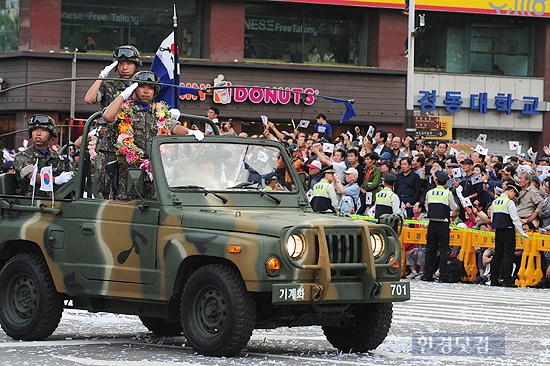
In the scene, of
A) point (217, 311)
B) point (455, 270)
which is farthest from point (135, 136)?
point (455, 270)

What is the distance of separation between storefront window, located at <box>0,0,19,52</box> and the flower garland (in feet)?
80.3

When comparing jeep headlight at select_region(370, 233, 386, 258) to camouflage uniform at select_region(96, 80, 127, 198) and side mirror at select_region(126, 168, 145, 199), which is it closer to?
side mirror at select_region(126, 168, 145, 199)

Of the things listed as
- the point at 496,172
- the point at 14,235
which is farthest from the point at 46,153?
the point at 496,172

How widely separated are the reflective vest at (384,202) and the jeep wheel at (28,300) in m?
10.5

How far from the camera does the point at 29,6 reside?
35562mm

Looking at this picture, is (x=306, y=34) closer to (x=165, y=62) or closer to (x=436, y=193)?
(x=436, y=193)

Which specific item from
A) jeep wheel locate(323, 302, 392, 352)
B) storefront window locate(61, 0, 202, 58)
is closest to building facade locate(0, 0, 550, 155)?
storefront window locate(61, 0, 202, 58)

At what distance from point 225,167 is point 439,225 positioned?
10.7 metres

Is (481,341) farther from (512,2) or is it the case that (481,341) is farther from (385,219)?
(512,2)

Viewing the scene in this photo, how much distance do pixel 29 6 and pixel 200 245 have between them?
86.1 ft

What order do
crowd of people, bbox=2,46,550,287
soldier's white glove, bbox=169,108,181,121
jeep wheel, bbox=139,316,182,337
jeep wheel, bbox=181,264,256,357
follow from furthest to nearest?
1. crowd of people, bbox=2,46,550,287
2. soldier's white glove, bbox=169,108,181,121
3. jeep wheel, bbox=139,316,182,337
4. jeep wheel, bbox=181,264,256,357

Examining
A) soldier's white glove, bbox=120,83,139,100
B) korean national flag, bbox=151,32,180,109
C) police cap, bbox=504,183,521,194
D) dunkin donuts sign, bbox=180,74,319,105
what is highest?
dunkin donuts sign, bbox=180,74,319,105

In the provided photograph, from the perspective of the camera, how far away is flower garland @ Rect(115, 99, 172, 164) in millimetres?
11875

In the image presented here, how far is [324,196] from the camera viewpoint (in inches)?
888
